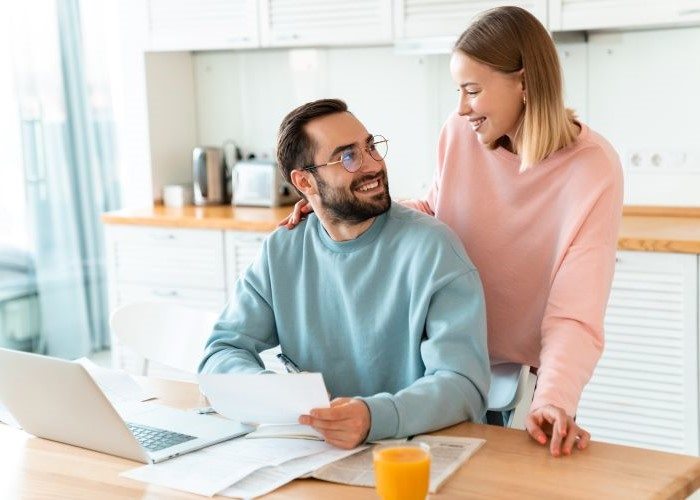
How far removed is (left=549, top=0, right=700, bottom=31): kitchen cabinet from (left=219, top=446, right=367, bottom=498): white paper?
210cm

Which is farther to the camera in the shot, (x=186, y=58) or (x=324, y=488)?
(x=186, y=58)

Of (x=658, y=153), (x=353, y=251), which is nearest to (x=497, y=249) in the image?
(x=353, y=251)

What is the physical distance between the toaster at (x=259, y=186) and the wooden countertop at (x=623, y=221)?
42mm

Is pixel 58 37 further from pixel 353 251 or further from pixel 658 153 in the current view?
pixel 353 251

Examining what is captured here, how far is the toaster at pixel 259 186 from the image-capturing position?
4078 millimetres

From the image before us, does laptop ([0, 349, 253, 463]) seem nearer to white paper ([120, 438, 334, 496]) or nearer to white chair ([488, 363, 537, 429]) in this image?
white paper ([120, 438, 334, 496])

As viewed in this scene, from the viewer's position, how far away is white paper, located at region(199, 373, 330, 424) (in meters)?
1.58

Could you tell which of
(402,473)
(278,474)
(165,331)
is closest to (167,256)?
(165,331)

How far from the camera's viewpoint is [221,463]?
1.61 meters

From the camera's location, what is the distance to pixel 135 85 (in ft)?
14.0

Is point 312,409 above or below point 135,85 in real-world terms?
below

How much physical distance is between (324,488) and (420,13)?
2.42 m

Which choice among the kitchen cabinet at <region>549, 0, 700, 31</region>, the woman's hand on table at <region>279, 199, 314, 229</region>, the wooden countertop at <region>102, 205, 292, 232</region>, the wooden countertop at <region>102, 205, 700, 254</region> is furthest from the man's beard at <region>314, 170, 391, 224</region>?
the wooden countertop at <region>102, 205, 292, 232</region>

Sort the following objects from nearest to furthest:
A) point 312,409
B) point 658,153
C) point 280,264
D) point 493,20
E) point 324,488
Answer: point 324,488
point 312,409
point 493,20
point 280,264
point 658,153
